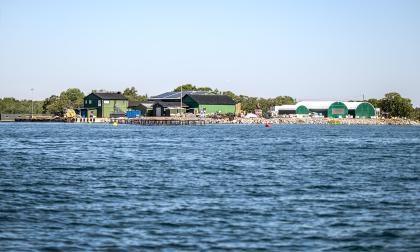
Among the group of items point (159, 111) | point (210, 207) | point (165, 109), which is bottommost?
point (210, 207)

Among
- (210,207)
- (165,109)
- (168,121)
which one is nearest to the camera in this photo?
(210,207)

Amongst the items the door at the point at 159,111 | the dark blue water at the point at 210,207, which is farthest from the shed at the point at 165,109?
the dark blue water at the point at 210,207

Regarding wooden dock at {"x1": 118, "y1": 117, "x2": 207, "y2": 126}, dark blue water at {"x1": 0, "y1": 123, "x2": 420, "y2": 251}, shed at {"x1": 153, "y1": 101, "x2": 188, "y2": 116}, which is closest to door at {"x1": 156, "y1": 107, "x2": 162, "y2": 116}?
shed at {"x1": 153, "y1": 101, "x2": 188, "y2": 116}

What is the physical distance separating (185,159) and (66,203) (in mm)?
27351

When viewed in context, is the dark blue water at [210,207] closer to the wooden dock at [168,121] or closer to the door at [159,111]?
the wooden dock at [168,121]

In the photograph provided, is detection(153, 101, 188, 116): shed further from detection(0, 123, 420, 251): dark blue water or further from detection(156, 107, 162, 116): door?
detection(0, 123, 420, 251): dark blue water

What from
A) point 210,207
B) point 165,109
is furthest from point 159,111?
point 210,207

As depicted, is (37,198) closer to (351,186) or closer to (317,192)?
(317,192)

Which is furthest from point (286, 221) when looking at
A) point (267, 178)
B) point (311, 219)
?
point (267, 178)

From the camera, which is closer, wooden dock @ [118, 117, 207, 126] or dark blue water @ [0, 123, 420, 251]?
dark blue water @ [0, 123, 420, 251]

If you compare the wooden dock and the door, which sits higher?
the door

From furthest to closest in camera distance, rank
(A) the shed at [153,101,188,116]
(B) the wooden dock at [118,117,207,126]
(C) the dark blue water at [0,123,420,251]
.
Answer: (A) the shed at [153,101,188,116] → (B) the wooden dock at [118,117,207,126] → (C) the dark blue water at [0,123,420,251]

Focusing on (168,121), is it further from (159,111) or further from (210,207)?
(210,207)

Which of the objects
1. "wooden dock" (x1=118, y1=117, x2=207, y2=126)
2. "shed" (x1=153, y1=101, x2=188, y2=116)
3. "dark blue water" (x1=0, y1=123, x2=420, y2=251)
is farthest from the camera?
"shed" (x1=153, y1=101, x2=188, y2=116)
